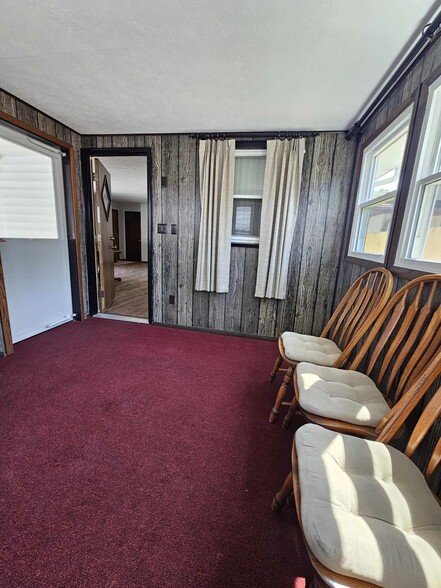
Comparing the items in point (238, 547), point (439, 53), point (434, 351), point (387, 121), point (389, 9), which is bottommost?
point (238, 547)

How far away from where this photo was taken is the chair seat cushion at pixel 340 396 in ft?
3.29

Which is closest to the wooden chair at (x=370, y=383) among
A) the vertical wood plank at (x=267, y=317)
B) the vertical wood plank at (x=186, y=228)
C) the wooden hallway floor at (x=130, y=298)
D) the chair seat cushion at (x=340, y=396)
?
the chair seat cushion at (x=340, y=396)

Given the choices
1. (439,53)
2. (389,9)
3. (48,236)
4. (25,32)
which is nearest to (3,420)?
(48,236)

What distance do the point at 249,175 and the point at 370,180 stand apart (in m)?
1.18

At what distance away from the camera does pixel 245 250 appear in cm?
278

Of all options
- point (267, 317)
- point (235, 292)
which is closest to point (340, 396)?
point (267, 317)

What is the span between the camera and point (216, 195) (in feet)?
8.60

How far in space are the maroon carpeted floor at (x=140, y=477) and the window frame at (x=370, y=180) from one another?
133 centimetres

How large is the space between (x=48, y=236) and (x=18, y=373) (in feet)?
5.14

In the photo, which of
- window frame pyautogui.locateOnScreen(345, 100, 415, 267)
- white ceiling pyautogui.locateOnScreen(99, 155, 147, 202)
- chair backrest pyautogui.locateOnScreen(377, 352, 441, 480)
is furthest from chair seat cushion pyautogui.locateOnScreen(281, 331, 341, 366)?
white ceiling pyautogui.locateOnScreen(99, 155, 147, 202)

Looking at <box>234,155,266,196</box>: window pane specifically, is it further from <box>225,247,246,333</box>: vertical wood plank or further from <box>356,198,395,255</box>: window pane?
<box>356,198,395,255</box>: window pane

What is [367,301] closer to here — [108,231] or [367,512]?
[367,512]

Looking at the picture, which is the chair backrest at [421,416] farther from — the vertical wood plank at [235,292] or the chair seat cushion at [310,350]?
the vertical wood plank at [235,292]

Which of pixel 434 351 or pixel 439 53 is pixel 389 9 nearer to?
pixel 439 53
